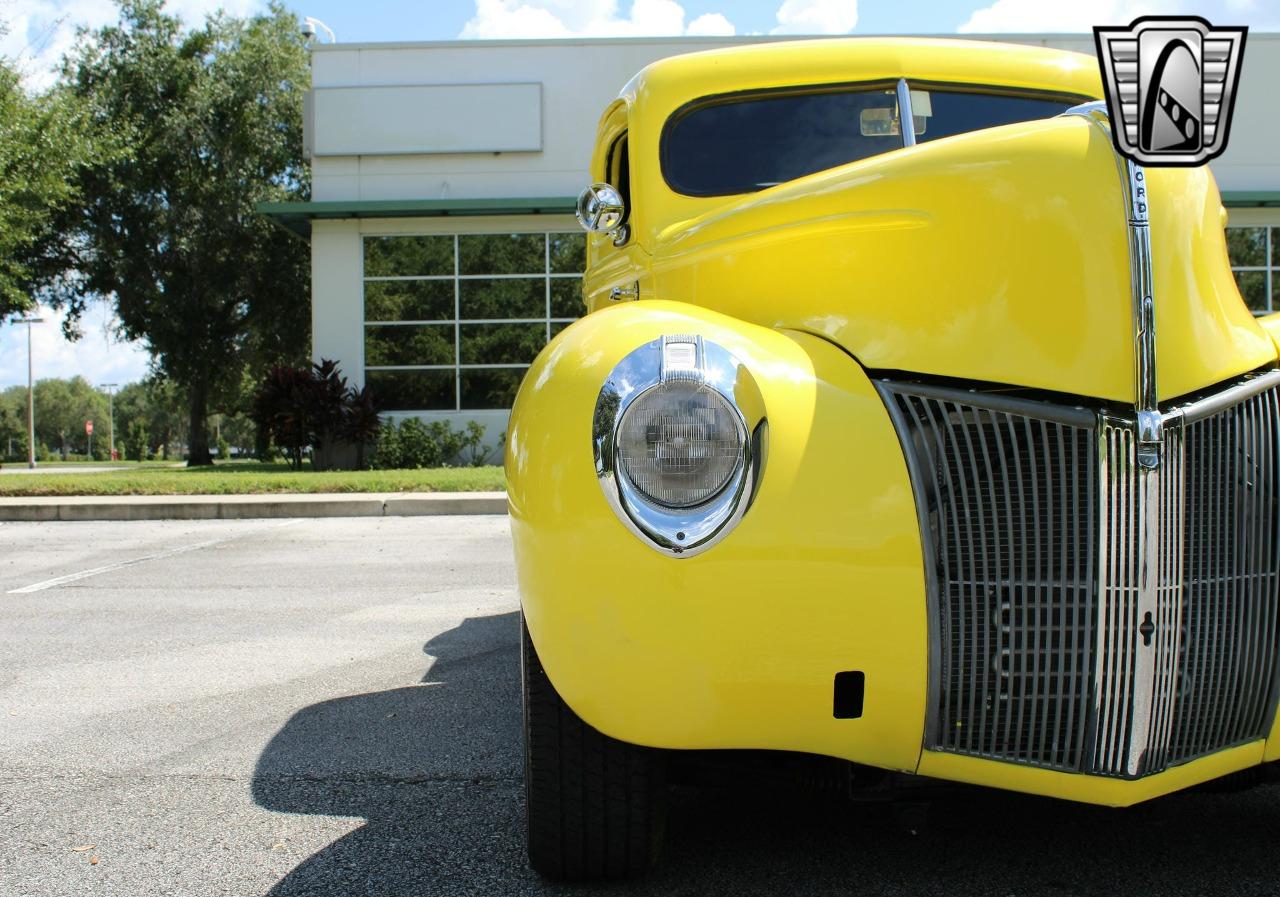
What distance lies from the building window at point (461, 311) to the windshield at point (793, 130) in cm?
1519

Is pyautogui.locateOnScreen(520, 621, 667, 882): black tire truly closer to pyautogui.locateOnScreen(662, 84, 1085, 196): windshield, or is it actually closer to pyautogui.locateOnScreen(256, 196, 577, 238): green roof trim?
pyautogui.locateOnScreen(662, 84, 1085, 196): windshield

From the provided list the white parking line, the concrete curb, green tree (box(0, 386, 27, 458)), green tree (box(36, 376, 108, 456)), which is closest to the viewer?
the white parking line

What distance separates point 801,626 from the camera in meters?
1.99

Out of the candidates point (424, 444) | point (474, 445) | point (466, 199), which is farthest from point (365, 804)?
point (466, 199)

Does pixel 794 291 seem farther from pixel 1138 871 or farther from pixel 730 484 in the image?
pixel 1138 871

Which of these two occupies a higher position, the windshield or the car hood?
the windshield

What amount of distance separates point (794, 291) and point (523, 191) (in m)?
16.6

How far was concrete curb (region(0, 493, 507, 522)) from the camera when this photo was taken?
446 inches

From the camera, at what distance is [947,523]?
2018 mm

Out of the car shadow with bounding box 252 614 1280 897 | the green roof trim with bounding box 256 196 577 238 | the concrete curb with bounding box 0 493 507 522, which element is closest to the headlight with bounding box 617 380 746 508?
the car shadow with bounding box 252 614 1280 897

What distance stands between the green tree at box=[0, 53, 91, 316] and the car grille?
18.3 meters

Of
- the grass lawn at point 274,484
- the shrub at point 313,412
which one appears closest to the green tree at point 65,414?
the shrub at point 313,412

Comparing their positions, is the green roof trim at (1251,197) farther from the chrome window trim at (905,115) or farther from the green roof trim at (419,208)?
the chrome window trim at (905,115)

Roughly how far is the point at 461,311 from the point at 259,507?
8.06 m
